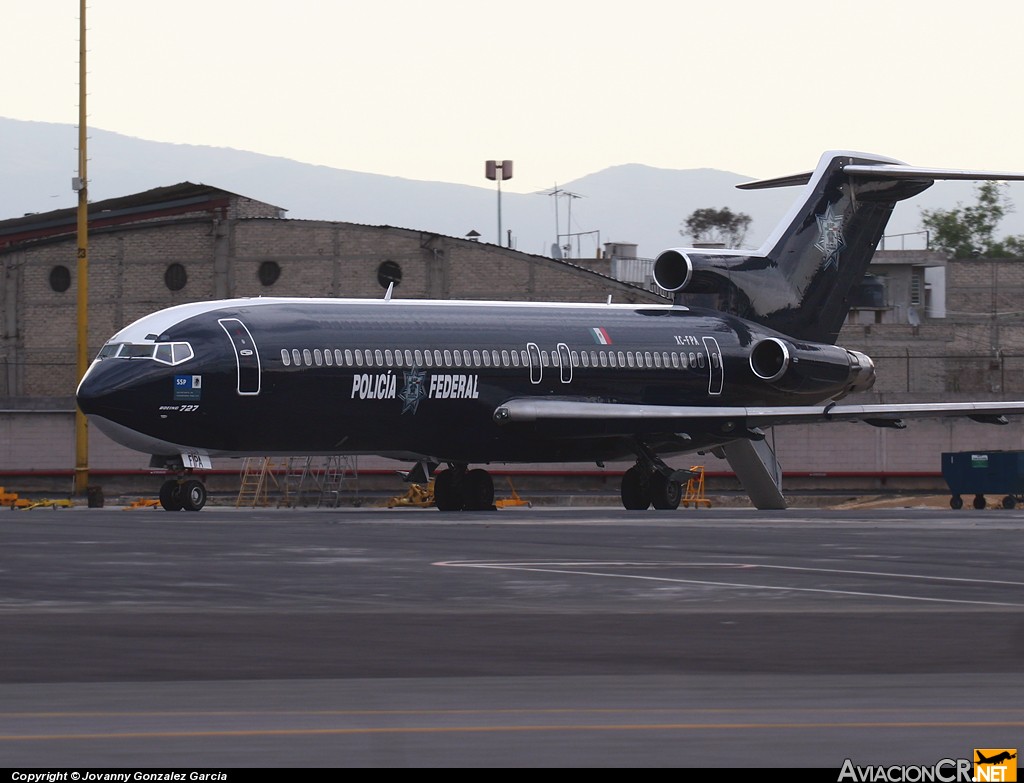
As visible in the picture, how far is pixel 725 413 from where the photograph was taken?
3881cm

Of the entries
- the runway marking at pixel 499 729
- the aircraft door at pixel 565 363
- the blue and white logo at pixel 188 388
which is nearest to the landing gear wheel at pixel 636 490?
the aircraft door at pixel 565 363

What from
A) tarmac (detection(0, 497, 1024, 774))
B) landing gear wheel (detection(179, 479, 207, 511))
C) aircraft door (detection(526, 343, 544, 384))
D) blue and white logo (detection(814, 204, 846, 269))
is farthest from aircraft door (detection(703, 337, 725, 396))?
tarmac (detection(0, 497, 1024, 774))

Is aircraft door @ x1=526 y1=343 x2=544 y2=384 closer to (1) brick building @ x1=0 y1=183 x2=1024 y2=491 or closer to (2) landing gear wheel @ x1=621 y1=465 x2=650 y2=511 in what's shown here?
(2) landing gear wheel @ x1=621 y1=465 x2=650 y2=511

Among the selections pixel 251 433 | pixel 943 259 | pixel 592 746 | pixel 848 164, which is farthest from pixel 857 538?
Result: pixel 943 259

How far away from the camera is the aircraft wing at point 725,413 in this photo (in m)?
36.7

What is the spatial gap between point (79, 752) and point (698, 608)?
8.18m

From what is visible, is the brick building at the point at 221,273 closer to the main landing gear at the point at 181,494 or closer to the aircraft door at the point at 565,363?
the aircraft door at the point at 565,363

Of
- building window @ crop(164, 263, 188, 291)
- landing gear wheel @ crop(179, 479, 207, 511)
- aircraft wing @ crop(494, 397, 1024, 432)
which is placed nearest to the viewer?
landing gear wheel @ crop(179, 479, 207, 511)

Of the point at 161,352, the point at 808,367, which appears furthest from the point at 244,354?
the point at 808,367

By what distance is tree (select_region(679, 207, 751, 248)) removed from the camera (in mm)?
135000

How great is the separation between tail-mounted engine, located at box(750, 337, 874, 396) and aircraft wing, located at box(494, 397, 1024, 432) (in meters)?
2.11

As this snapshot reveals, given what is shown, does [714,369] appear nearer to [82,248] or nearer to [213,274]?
[82,248]

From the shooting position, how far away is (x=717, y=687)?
10875mm

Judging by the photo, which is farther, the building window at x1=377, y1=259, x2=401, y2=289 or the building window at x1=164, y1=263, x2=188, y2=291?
the building window at x1=377, y1=259, x2=401, y2=289
